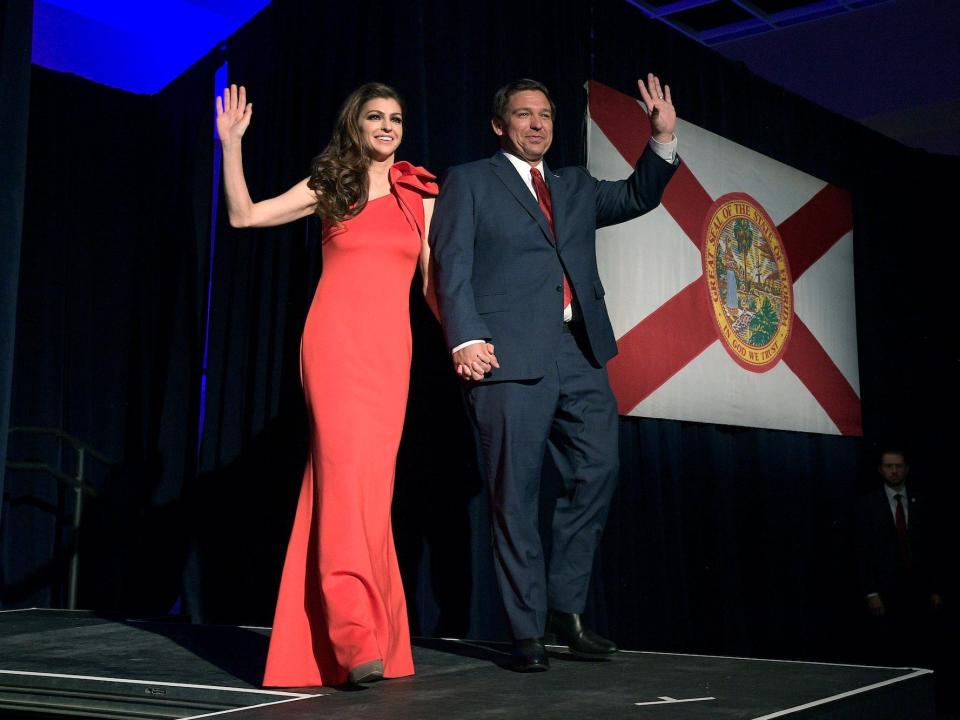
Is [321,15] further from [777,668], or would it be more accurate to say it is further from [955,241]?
[955,241]

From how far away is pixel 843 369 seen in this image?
207 inches

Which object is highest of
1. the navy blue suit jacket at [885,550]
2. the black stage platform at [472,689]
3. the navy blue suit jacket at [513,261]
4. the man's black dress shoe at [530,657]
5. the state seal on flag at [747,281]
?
the state seal on flag at [747,281]

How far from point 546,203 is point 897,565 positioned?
3.32 metres

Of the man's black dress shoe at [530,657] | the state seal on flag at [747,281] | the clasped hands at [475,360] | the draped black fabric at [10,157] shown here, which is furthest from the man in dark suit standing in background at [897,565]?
the draped black fabric at [10,157]

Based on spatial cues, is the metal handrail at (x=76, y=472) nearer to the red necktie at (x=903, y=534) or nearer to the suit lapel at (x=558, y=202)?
the suit lapel at (x=558, y=202)

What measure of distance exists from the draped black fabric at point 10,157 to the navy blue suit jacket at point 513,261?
1128 millimetres

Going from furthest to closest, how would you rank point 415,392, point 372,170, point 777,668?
point 415,392 < point 372,170 < point 777,668

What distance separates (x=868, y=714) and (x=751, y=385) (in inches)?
111

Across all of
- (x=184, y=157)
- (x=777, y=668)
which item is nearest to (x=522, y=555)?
(x=777, y=668)

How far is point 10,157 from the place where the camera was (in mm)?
2766

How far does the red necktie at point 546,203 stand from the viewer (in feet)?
8.25

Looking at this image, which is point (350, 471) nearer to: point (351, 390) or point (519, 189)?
point (351, 390)

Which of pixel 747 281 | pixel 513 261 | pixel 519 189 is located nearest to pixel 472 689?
pixel 513 261

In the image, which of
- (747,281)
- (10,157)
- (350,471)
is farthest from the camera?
(747,281)
